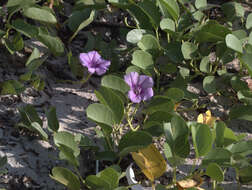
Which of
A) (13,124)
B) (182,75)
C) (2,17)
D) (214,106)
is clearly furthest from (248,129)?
(2,17)

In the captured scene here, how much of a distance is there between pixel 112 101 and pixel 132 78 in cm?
18

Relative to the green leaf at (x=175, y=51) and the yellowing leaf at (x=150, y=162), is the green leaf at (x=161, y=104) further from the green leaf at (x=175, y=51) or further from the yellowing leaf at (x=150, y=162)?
the green leaf at (x=175, y=51)

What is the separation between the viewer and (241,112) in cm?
164

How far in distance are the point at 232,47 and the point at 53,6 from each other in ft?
2.48

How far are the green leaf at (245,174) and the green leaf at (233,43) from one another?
1.34ft

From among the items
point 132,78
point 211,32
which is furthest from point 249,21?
point 132,78

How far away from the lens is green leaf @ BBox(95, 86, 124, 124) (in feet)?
4.58

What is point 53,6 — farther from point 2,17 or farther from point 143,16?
point 143,16

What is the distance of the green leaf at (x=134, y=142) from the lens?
4.40ft

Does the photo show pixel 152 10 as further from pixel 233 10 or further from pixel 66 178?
pixel 66 178

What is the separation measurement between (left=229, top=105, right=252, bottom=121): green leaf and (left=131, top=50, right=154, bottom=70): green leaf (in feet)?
1.05

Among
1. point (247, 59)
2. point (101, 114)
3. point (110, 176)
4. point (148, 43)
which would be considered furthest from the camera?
point (148, 43)

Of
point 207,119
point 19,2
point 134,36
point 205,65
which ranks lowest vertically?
point 207,119

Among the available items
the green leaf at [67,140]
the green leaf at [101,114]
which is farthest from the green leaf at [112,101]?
the green leaf at [67,140]
